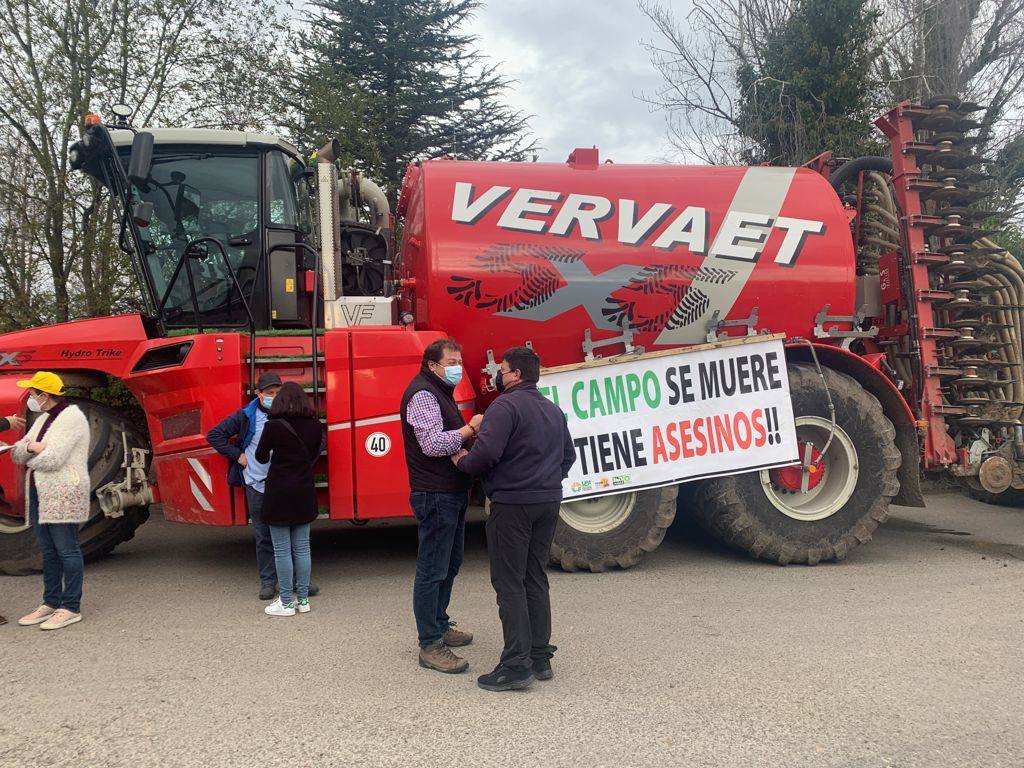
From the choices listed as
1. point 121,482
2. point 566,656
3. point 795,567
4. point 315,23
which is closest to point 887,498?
point 795,567

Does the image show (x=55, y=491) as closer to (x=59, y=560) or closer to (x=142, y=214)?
(x=59, y=560)

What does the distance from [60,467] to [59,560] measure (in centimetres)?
61

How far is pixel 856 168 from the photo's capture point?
22.8 feet

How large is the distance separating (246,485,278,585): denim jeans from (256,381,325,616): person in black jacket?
0.40m

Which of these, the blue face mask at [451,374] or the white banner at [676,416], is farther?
the white banner at [676,416]

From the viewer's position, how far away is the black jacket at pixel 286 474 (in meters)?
4.81

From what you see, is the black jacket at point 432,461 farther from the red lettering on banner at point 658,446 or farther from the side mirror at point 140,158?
the side mirror at point 140,158

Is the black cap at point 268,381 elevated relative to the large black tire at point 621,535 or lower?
elevated

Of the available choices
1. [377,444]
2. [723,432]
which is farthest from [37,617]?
[723,432]

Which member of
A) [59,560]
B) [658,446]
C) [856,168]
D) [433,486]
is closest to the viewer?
[433,486]

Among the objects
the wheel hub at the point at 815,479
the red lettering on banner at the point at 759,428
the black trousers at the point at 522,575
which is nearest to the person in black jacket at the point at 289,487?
the black trousers at the point at 522,575

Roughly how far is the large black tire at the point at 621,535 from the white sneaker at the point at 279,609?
1.99 meters

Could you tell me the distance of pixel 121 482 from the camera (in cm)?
609

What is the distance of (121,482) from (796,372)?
18.4 feet
